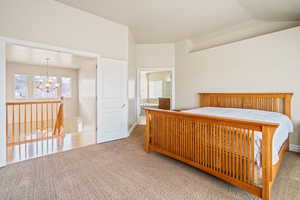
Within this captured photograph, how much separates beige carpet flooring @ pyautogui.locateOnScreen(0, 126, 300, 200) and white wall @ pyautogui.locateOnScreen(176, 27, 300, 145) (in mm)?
1505

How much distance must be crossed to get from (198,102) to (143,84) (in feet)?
A: 17.4

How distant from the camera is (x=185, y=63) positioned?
4902 millimetres

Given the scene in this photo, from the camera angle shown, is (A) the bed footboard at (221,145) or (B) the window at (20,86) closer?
(A) the bed footboard at (221,145)

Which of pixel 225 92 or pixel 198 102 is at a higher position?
pixel 225 92

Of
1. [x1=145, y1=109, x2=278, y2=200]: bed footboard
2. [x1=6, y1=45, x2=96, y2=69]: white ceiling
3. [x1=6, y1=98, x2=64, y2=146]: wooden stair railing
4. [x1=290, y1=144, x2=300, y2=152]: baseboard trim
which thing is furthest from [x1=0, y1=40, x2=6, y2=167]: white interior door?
[x1=290, y1=144, x2=300, y2=152]: baseboard trim

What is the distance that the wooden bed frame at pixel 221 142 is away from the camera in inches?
61.9

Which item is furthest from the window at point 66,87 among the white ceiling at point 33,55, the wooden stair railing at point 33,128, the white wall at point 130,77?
the white wall at point 130,77

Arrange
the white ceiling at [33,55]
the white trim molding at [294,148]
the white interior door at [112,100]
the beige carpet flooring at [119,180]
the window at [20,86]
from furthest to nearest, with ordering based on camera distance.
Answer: the window at [20,86], the white ceiling at [33,55], the white interior door at [112,100], the white trim molding at [294,148], the beige carpet flooring at [119,180]

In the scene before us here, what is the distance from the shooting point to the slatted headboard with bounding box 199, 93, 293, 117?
10.1 ft

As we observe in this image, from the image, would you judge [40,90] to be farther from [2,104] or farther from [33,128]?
[2,104]

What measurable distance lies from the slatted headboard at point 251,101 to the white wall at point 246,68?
14 cm

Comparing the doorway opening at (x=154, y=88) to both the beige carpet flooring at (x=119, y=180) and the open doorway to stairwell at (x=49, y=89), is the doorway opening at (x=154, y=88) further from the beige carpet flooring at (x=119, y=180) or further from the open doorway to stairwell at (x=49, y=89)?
the beige carpet flooring at (x=119, y=180)

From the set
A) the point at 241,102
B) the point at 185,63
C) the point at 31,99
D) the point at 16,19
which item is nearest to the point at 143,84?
the point at 185,63

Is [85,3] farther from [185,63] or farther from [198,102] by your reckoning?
[198,102]
